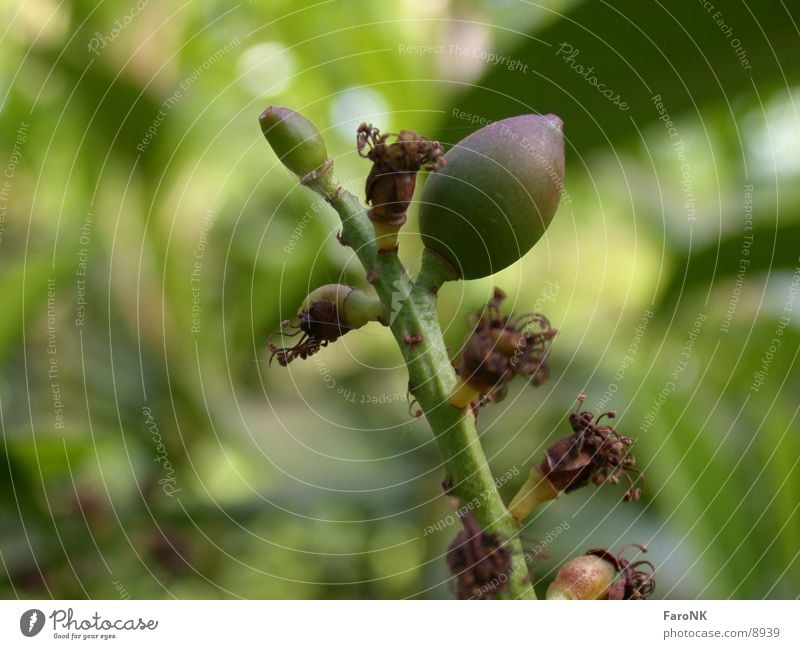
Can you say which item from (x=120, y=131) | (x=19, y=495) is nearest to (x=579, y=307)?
(x=120, y=131)

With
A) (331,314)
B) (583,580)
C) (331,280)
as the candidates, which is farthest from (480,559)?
(331,280)

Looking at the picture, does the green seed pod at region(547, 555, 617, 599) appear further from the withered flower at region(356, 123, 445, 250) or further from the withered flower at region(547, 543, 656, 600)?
the withered flower at region(356, 123, 445, 250)

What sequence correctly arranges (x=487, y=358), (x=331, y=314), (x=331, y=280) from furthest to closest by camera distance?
(x=331, y=280) → (x=331, y=314) → (x=487, y=358)

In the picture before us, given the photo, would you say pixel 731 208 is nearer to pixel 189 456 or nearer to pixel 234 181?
pixel 234 181

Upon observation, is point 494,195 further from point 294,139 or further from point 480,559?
point 480,559

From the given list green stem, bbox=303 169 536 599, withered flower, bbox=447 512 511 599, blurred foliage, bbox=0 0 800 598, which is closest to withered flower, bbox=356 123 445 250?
green stem, bbox=303 169 536 599
